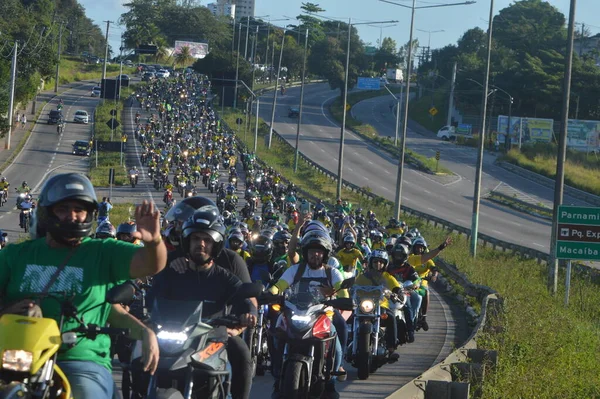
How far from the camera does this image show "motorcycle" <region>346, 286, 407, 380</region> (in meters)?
13.6

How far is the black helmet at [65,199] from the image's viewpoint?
5.70 m

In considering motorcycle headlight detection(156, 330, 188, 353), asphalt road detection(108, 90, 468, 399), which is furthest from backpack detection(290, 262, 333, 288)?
motorcycle headlight detection(156, 330, 188, 353)

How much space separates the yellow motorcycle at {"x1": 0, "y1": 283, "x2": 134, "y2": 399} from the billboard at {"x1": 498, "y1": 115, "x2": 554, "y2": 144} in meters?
93.5

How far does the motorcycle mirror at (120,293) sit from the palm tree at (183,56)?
6547 inches

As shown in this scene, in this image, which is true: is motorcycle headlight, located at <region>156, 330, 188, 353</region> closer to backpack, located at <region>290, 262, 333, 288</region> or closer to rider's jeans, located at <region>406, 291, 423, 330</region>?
backpack, located at <region>290, 262, 333, 288</region>

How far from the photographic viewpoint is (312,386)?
1046 cm

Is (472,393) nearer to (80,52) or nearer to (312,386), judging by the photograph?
(312,386)

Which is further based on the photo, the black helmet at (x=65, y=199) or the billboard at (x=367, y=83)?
the billboard at (x=367, y=83)

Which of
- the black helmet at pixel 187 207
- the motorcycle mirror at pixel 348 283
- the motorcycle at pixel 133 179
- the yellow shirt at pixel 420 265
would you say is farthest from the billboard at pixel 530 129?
the black helmet at pixel 187 207

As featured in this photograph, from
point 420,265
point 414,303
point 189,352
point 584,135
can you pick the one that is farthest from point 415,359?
point 584,135

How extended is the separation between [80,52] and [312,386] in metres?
184

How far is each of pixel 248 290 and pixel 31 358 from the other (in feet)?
8.63

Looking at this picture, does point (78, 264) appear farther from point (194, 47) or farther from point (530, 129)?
point (194, 47)

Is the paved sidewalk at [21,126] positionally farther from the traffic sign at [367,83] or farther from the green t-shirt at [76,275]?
the green t-shirt at [76,275]
